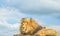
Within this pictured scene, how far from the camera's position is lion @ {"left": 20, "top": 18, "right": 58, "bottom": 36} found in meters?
11.5

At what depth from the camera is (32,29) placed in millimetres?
11586

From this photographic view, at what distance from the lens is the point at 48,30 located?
1161cm

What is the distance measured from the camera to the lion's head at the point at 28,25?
11492 mm

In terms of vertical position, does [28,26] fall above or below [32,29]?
above

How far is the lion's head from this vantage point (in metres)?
11.5

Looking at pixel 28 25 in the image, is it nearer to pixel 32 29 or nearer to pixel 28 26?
pixel 28 26

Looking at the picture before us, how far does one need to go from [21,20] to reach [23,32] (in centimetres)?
69

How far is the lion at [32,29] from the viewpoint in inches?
452

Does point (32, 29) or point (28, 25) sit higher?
point (28, 25)

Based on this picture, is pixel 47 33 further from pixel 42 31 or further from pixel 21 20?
pixel 21 20

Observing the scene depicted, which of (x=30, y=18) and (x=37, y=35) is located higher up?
(x=30, y=18)

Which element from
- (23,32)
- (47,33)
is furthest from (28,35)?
(47,33)

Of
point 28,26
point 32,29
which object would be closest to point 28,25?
point 28,26

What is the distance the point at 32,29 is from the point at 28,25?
0.31 m
